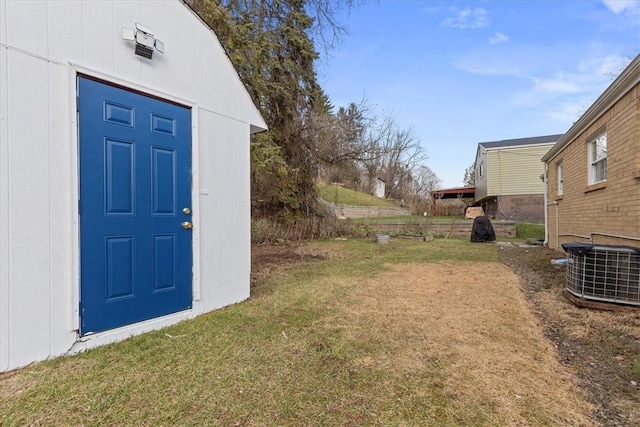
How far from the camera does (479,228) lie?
39.4 feet

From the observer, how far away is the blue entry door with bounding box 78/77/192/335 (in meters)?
2.67

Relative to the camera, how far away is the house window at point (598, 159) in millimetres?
5949

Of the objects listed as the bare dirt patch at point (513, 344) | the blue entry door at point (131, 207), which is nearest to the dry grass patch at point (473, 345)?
the bare dirt patch at point (513, 344)

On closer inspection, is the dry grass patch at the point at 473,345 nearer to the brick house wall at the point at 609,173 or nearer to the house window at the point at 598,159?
the brick house wall at the point at 609,173

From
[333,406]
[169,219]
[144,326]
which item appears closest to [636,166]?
[333,406]

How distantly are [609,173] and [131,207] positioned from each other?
7.21 meters

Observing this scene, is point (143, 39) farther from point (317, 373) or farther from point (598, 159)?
point (598, 159)

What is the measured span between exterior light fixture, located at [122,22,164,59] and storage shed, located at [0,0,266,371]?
0.01 m

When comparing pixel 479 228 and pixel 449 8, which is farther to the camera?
pixel 479 228

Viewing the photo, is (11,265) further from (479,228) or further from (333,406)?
(479,228)

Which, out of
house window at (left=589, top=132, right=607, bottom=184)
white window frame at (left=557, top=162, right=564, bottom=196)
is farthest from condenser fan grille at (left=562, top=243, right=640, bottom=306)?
white window frame at (left=557, top=162, right=564, bottom=196)

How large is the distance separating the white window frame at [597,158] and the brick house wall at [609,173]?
0.33 feet

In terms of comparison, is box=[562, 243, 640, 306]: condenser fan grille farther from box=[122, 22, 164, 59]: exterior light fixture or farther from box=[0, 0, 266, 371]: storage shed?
box=[122, 22, 164, 59]: exterior light fixture

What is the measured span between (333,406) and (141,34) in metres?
3.61
